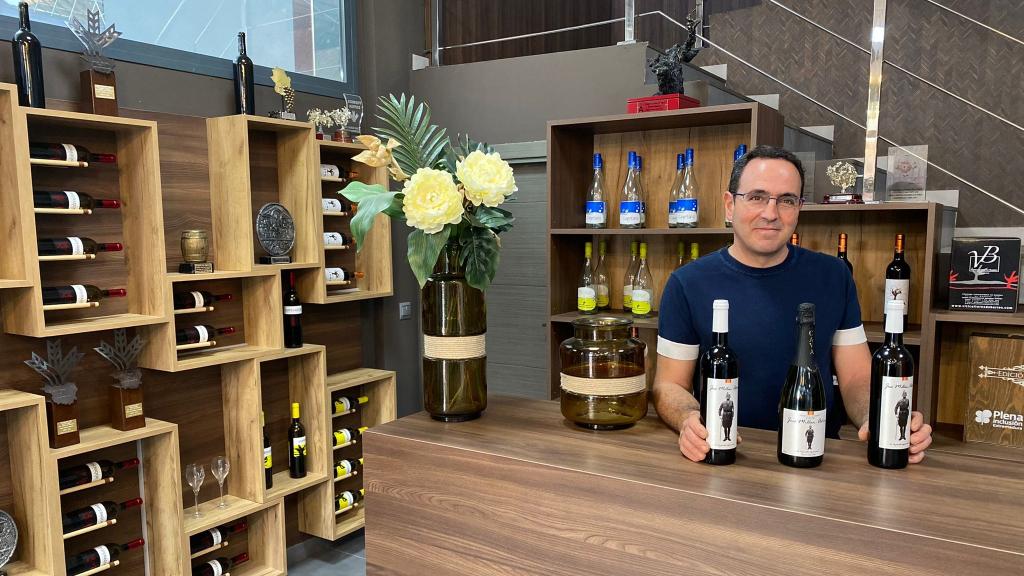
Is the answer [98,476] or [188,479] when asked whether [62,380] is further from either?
[188,479]

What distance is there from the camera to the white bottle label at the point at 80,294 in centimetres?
258

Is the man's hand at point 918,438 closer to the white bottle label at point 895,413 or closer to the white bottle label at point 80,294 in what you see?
the white bottle label at point 895,413

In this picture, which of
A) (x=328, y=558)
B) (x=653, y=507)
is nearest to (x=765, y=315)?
(x=653, y=507)

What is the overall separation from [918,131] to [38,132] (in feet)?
16.0

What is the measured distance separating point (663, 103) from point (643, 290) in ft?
2.60

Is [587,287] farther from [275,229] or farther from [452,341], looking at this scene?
[452,341]

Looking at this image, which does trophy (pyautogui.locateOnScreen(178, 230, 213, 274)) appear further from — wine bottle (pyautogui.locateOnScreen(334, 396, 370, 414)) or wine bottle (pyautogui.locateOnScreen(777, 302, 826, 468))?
wine bottle (pyautogui.locateOnScreen(777, 302, 826, 468))

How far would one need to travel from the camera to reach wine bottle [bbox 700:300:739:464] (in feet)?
4.29

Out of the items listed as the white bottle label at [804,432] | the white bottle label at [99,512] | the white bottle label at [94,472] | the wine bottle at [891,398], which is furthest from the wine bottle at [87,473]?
the wine bottle at [891,398]

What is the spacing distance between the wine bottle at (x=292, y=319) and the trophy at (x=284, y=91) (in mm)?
742

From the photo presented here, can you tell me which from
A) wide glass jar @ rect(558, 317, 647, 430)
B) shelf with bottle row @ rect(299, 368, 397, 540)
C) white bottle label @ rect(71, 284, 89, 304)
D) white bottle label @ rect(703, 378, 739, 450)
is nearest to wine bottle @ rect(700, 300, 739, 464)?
white bottle label @ rect(703, 378, 739, 450)

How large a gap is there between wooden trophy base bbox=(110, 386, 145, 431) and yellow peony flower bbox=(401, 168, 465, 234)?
6.01 ft

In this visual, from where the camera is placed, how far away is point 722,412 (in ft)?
4.39

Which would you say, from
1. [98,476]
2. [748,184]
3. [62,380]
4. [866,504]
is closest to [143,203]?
[62,380]
